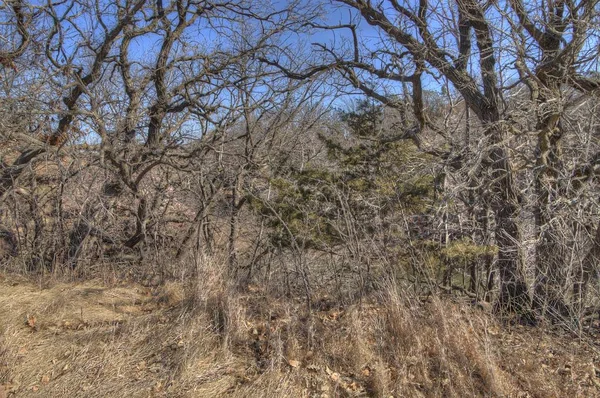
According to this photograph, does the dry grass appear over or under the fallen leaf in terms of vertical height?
under

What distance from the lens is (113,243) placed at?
6945mm

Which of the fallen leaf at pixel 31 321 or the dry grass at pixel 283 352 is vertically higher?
the fallen leaf at pixel 31 321

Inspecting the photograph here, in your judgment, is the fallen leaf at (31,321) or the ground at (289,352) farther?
the fallen leaf at (31,321)

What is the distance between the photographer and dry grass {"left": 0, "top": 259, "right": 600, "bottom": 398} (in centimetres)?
339

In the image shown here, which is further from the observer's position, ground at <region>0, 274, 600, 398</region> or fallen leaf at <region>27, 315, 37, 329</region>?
fallen leaf at <region>27, 315, 37, 329</region>

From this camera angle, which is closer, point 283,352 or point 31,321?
point 283,352

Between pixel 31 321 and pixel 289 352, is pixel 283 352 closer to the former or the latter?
pixel 289 352

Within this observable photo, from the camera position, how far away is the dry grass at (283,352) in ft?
11.1

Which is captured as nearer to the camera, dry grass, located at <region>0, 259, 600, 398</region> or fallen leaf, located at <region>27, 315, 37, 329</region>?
dry grass, located at <region>0, 259, 600, 398</region>

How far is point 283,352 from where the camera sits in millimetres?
3787

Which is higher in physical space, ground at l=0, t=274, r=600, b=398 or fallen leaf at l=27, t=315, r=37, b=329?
fallen leaf at l=27, t=315, r=37, b=329

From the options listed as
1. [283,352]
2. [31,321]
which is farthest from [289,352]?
[31,321]

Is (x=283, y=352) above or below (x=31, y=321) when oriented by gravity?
below

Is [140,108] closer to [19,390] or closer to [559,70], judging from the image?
[19,390]
